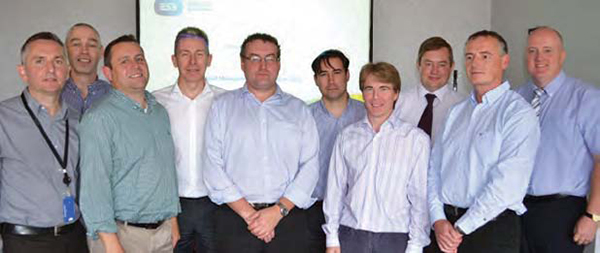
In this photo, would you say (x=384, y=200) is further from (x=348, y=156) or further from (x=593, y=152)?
(x=593, y=152)

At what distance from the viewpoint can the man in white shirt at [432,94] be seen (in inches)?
128

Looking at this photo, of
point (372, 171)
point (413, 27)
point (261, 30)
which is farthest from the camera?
point (413, 27)

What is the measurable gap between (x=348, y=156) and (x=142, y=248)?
3.68ft

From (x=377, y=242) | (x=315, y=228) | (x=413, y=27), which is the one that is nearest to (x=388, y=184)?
(x=377, y=242)

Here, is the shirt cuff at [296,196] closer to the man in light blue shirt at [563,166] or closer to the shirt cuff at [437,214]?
the shirt cuff at [437,214]

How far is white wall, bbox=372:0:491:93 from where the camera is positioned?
538 centimetres

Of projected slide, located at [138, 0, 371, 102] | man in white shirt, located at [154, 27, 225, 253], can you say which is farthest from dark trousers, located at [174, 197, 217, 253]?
projected slide, located at [138, 0, 371, 102]

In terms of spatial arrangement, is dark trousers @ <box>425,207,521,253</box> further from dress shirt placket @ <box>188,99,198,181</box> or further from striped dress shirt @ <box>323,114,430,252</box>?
dress shirt placket @ <box>188,99,198,181</box>

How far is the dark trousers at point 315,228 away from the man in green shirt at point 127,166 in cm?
85

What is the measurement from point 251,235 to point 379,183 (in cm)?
73

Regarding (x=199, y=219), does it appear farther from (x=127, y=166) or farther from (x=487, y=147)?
(x=487, y=147)

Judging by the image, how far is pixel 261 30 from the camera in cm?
518

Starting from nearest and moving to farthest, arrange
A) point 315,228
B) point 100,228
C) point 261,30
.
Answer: point 100,228, point 315,228, point 261,30

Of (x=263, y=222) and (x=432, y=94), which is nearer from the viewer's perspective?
(x=263, y=222)
